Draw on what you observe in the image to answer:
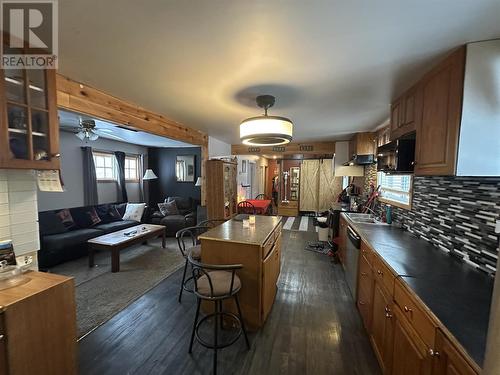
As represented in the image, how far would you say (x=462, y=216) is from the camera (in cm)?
161

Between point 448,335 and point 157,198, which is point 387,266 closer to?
point 448,335

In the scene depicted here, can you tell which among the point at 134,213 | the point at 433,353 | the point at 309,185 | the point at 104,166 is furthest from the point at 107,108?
the point at 309,185

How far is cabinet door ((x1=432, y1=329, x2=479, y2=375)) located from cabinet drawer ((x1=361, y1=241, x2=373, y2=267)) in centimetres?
101

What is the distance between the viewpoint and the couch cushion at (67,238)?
11.2ft

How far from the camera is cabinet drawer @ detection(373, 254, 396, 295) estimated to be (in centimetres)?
148

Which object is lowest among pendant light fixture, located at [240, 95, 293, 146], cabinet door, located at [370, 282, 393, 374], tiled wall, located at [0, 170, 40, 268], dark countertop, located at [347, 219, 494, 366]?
cabinet door, located at [370, 282, 393, 374]

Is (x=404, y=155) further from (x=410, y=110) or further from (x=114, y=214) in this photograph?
(x=114, y=214)

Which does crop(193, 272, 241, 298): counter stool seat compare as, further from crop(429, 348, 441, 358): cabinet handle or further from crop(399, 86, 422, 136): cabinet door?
crop(399, 86, 422, 136): cabinet door

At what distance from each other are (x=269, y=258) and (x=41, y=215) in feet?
13.3

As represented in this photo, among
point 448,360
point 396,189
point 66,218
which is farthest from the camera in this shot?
point 66,218

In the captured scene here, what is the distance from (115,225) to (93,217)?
0.47 metres

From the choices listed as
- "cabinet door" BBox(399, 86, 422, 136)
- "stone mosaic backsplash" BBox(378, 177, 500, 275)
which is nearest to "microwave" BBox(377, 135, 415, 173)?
"cabinet door" BBox(399, 86, 422, 136)

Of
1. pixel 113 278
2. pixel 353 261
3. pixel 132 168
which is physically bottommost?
pixel 113 278

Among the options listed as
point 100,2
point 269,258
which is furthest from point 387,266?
point 100,2
